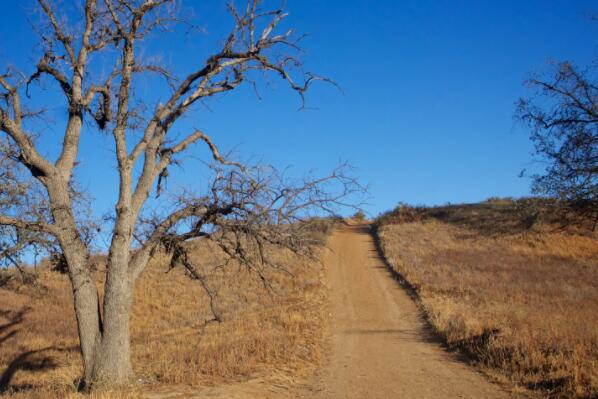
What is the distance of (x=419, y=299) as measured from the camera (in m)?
20.3

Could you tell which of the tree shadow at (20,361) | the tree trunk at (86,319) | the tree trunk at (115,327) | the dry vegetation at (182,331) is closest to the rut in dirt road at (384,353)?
the dry vegetation at (182,331)

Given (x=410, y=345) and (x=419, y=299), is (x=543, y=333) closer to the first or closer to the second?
(x=410, y=345)

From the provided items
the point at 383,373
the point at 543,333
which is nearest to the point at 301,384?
the point at 383,373

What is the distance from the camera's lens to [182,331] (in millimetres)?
19625

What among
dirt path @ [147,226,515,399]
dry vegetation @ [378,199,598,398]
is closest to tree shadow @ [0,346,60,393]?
dirt path @ [147,226,515,399]

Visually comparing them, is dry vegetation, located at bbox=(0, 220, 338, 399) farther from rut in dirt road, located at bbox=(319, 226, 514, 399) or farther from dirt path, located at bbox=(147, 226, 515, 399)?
rut in dirt road, located at bbox=(319, 226, 514, 399)

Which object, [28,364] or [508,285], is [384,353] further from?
[28,364]

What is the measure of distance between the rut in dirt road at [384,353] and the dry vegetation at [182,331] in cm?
89

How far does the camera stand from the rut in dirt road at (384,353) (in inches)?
383

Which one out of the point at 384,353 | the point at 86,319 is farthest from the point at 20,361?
the point at 384,353

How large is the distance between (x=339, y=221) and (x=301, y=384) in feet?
11.7

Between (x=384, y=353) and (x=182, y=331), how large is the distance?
940cm

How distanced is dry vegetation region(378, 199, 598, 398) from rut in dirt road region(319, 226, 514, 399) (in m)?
0.69

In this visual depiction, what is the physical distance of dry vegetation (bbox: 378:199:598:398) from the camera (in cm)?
997
